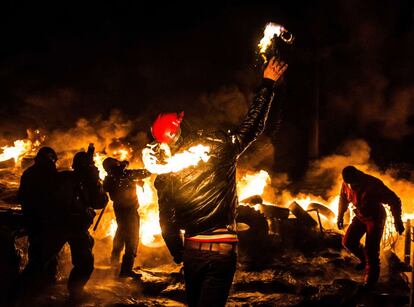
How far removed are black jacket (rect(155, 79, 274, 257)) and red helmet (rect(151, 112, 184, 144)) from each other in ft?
0.47

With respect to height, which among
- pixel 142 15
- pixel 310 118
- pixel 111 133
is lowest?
pixel 111 133

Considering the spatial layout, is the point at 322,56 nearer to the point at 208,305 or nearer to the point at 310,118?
the point at 310,118

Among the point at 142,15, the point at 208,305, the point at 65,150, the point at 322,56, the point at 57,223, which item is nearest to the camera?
the point at 208,305

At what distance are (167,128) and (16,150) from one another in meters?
10.5

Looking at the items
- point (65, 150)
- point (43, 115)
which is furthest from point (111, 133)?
point (43, 115)

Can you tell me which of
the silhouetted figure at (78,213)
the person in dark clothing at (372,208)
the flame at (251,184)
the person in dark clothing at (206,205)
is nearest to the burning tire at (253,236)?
the person in dark clothing at (372,208)

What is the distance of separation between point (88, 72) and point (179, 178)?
1469 centimetres

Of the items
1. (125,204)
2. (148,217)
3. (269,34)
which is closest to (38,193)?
(125,204)

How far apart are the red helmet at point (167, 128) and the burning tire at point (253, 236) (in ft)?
17.1

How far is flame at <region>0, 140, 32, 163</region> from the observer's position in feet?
39.9

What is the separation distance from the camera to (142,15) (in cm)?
1697

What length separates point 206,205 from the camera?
356 cm

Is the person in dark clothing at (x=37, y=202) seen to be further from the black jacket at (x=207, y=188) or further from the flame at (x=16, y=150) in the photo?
the flame at (x=16, y=150)

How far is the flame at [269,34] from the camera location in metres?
3.83
